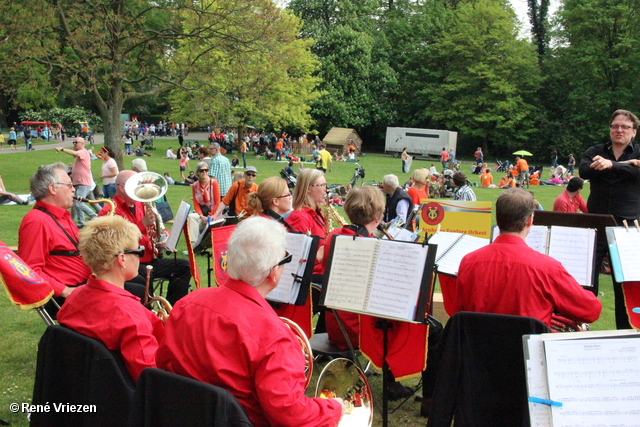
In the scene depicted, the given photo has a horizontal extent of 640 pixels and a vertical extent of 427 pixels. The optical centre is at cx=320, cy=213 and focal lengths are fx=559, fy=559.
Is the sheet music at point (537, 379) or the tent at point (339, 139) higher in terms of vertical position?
the tent at point (339, 139)

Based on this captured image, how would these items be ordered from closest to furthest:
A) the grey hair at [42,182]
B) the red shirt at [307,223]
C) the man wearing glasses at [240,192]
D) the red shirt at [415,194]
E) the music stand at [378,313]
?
the music stand at [378,313] → the grey hair at [42,182] → the red shirt at [307,223] → the man wearing glasses at [240,192] → the red shirt at [415,194]

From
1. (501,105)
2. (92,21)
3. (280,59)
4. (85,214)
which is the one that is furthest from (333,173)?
(501,105)

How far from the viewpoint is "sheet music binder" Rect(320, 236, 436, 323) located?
3182mm

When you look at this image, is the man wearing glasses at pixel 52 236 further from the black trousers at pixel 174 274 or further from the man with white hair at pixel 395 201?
the man with white hair at pixel 395 201

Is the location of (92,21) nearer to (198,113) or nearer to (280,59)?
(280,59)

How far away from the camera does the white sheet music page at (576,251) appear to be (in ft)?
12.4

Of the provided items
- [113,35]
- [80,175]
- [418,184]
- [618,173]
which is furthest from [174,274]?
[113,35]

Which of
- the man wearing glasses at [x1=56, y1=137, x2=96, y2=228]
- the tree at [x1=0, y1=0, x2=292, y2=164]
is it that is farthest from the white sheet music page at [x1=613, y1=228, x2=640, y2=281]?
the tree at [x1=0, y1=0, x2=292, y2=164]

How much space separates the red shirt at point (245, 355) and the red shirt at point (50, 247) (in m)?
2.36

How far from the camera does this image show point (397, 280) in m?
3.25

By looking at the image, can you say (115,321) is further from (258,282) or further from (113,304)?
(258,282)

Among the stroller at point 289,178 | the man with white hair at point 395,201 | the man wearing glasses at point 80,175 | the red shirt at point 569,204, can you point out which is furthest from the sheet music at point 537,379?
the stroller at point 289,178

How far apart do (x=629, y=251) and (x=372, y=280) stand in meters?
1.76

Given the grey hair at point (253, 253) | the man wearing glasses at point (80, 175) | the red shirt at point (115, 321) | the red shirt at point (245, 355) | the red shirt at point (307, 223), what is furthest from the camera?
the man wearing glasses at point (80, 175)
